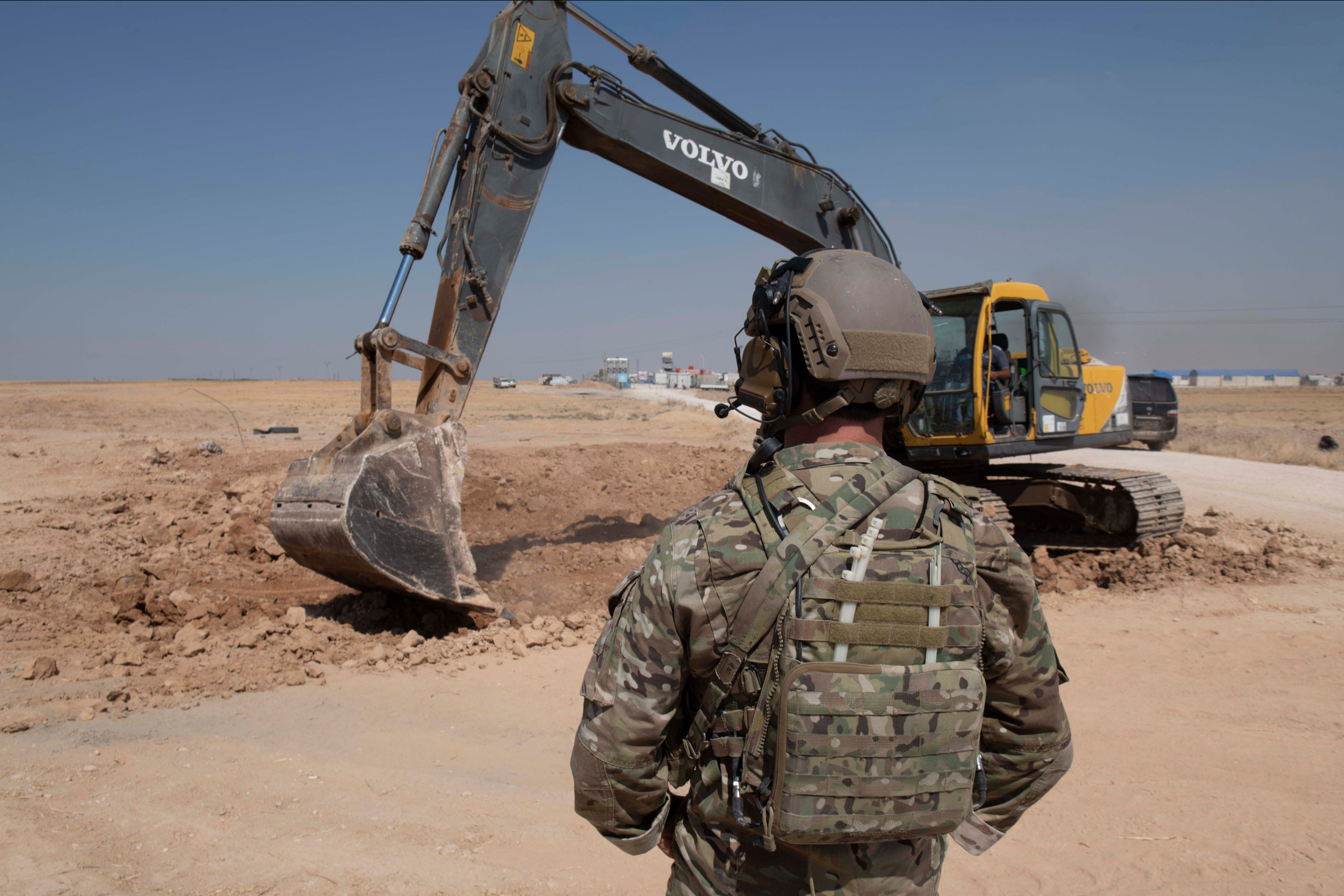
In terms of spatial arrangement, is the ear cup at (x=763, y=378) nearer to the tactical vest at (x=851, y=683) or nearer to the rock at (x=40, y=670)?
the tactical vest at (x=851, y=683)

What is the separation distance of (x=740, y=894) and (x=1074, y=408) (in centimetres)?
821

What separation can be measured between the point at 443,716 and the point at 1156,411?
21702 millimetres

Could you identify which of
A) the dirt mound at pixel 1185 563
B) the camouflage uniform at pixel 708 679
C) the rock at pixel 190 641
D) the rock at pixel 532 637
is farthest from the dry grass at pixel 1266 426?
the rock at pixel 190 641

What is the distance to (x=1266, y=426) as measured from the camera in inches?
1222

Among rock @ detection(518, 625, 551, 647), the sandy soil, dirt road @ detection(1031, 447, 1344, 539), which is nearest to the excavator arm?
rock @ detection(518, 625, 551, 647)

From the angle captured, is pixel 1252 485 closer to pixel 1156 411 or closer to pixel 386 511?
pixel 1156 411

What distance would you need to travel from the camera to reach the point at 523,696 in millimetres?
5125

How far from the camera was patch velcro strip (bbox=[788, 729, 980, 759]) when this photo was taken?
60.5 inches

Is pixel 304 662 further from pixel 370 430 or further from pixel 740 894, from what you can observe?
pixel 740 894

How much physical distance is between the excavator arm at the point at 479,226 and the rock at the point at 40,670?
4.91 ft

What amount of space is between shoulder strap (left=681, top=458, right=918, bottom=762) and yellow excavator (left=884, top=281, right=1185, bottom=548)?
6.15 m

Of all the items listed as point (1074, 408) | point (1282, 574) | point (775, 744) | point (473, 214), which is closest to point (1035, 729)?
point (775, 744)

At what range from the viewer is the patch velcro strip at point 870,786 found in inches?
60.6

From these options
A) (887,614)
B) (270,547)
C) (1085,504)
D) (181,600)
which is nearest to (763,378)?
(887,614)
